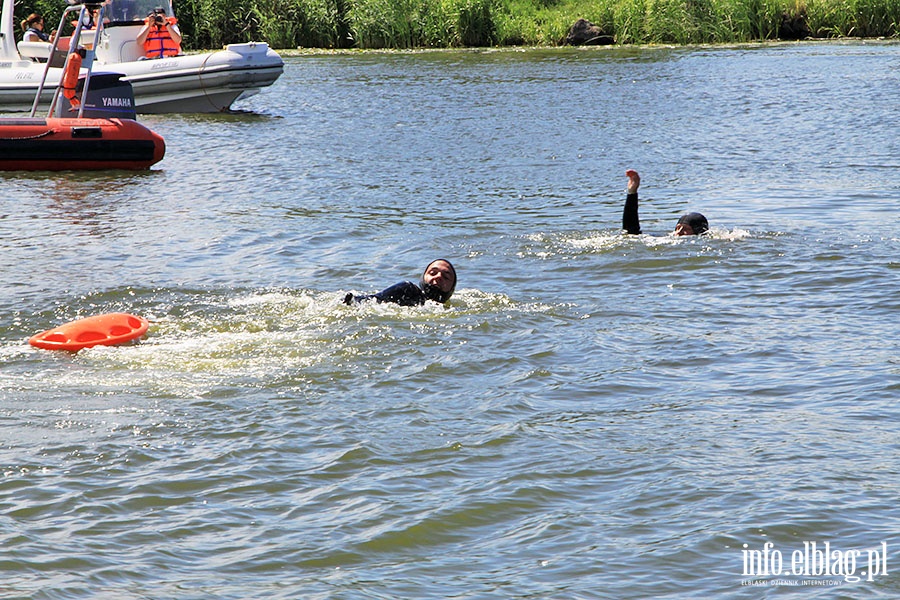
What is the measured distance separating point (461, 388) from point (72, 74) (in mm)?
11129

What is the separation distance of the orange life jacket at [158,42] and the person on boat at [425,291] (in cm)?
1508

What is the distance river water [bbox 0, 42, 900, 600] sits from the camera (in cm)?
463

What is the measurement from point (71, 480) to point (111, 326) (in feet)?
7.98

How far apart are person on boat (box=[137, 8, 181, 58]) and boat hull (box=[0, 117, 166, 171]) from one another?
6.60 metres

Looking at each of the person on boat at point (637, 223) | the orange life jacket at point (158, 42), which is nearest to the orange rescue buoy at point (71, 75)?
the orange life jacket at point (158, 42)

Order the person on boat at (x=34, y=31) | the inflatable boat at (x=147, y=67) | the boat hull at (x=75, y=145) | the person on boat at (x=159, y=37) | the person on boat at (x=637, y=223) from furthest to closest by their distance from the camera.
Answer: the person on boat at (x=159, y=37)
the person on boat at (x=34, y=31)
the inflatable boat at (x=147, y=67)
the boat hull at (x=75, y=145)
the person on boat at (x=637, y=223)

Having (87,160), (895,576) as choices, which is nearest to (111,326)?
(895,576)

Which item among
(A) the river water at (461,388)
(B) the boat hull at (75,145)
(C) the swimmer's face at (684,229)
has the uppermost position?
(B) the boat hull at (75,145)

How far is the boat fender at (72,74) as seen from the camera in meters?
15.6

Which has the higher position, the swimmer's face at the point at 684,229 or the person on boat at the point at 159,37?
→ the person on boat at the point at 159,37

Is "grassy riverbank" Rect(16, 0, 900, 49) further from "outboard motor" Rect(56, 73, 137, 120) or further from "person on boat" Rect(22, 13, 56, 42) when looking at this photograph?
"outboard motor" Rect(56, 73, 137, 120)

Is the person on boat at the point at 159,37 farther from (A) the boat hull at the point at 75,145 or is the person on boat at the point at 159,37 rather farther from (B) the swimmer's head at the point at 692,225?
(B) the swimmer's head at the point at 692,225

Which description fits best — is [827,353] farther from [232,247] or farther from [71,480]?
[232,247]

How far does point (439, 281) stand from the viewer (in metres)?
8.41
